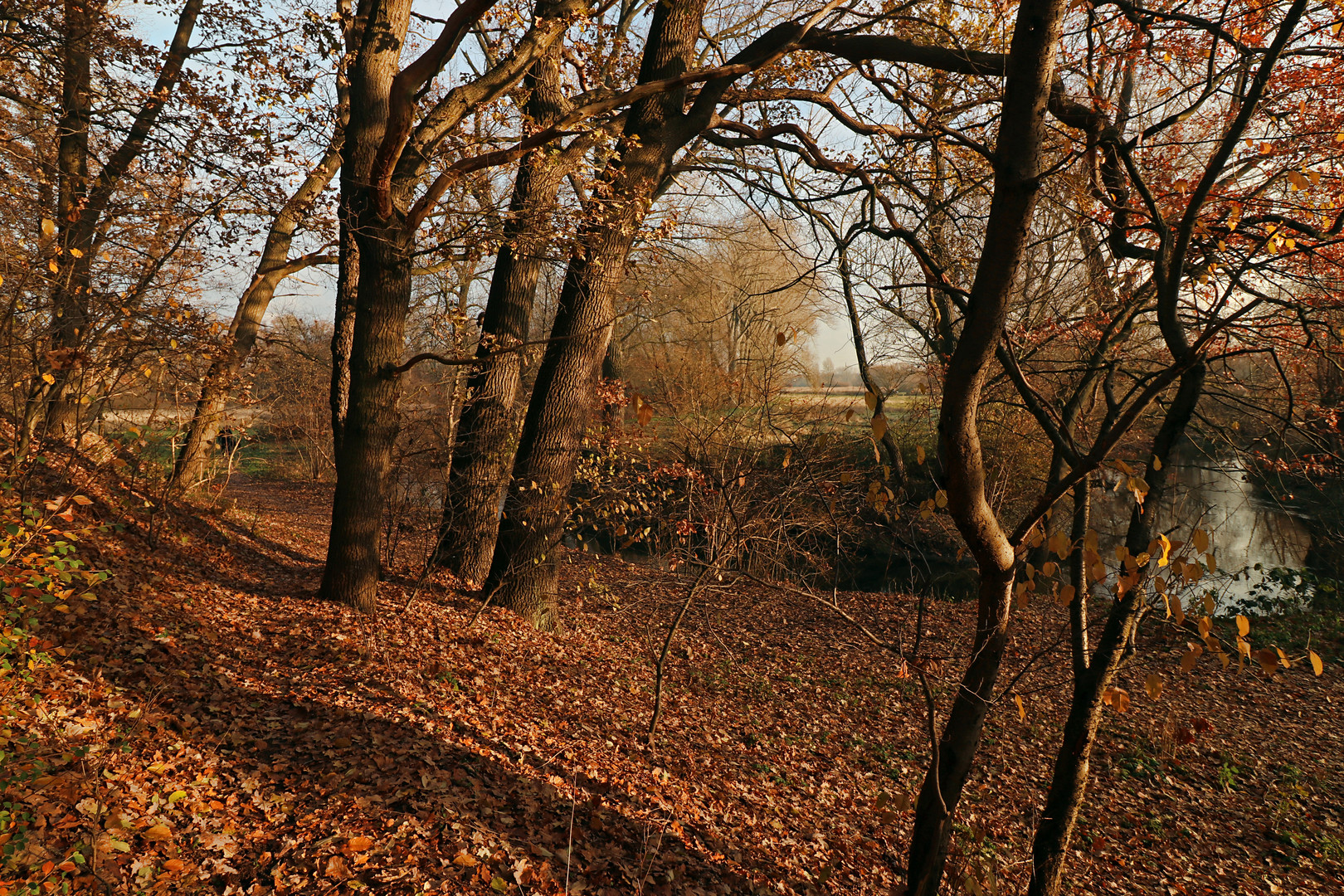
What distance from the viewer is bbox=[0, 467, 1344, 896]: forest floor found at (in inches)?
131

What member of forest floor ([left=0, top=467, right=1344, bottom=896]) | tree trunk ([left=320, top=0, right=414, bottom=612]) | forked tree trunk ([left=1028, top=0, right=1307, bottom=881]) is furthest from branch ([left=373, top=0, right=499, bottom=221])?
forked tree trunk ([left=1028, top=0, right=1307, bottom=881])

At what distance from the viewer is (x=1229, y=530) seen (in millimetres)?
17016

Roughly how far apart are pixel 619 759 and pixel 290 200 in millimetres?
7139

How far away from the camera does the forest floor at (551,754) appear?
10.9ft

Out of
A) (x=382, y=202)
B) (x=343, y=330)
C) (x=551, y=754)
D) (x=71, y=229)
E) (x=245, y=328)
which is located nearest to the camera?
(x=551, y=754)

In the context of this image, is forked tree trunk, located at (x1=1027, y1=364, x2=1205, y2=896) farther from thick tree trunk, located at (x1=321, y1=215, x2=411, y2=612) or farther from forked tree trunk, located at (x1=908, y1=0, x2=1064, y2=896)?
thick tree trunk, located at (x1=321, y1=215, x2=411, y2=612)

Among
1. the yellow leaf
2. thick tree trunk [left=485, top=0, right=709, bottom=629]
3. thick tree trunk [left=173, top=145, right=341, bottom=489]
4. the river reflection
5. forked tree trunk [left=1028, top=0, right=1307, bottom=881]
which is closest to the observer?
the yellow leaf

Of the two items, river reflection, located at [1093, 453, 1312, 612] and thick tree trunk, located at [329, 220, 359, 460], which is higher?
thick tree trunk, located at [329, 220, 359, 460]

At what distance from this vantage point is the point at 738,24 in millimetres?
10766

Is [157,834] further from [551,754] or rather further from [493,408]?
[493,408]

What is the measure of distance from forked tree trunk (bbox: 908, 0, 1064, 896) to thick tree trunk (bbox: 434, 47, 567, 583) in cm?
554

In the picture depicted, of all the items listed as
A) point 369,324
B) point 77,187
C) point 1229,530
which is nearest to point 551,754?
point 369,324

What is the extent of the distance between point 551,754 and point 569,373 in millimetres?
3946

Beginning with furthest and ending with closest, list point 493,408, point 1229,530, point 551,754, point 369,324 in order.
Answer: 1. point 1229,530
2. point 493,408
3. point 369,324
4. point 551,754
